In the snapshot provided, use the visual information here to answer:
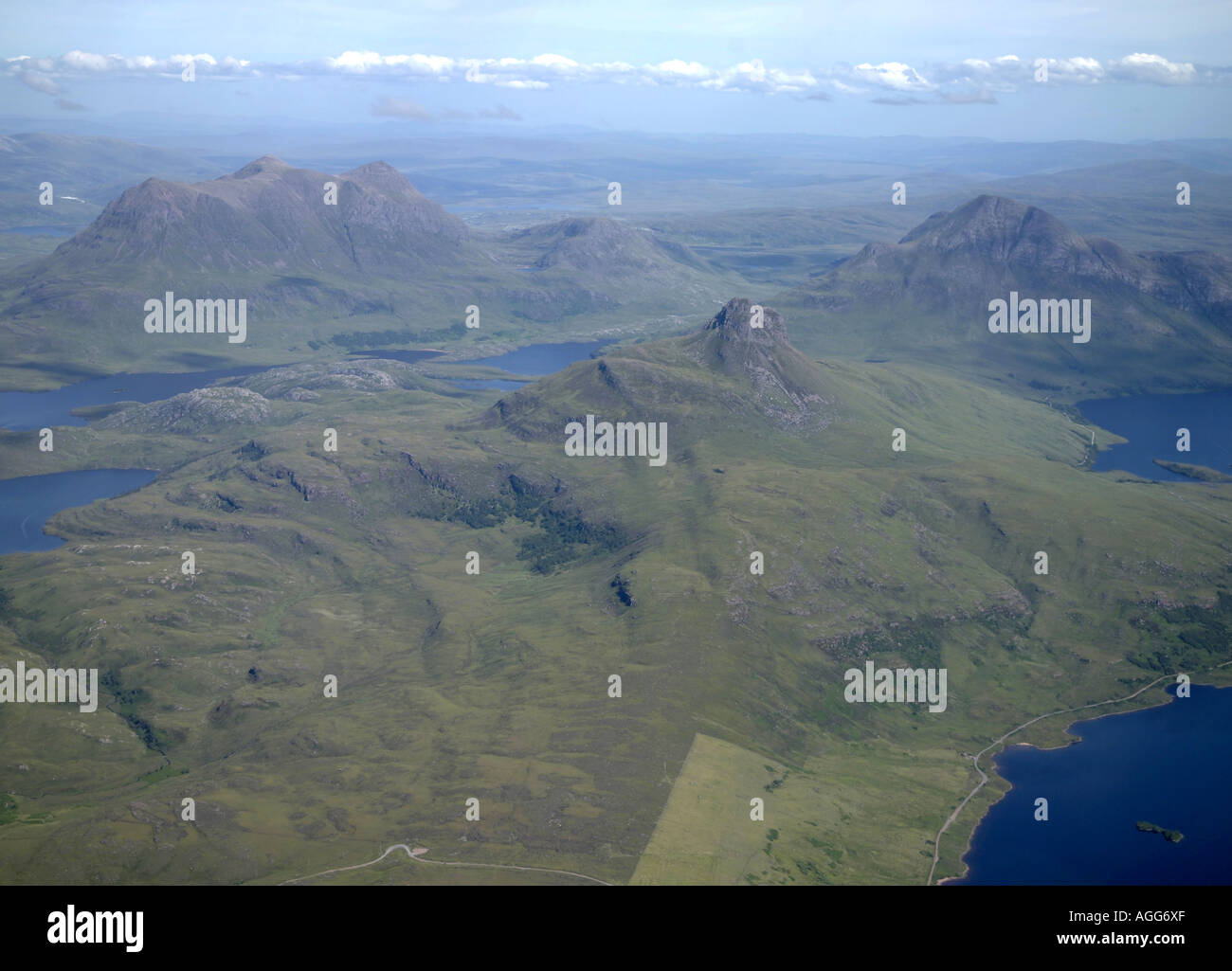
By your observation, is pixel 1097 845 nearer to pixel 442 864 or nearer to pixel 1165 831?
pixel 1165 831

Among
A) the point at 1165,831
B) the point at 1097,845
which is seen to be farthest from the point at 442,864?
the point at 1165,831

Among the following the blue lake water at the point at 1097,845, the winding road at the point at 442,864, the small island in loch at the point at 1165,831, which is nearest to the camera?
the winding road at the point at 442,864

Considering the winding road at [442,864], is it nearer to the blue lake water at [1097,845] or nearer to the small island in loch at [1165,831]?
the blue lake water at [1097,845]

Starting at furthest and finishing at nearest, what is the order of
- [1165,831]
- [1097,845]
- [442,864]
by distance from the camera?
1. [1165,831]
2. [1097,845]
3. [442,864]

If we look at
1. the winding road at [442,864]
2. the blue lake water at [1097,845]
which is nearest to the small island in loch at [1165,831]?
the blue lake water at [1097,845]

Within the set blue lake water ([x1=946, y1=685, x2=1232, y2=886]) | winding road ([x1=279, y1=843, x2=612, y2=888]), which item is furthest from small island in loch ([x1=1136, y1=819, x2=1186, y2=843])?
winding road ([x1=279, y1=843, x2=612, y2=888])

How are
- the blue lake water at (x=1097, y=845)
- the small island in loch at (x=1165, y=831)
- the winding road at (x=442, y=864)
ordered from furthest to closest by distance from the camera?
the small island in loch at (x=1165, y=831) < the blue lake water at (x=1097, y=845) < the winding road at (x=442, y=864)

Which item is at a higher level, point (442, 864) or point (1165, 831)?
point (442, 864)

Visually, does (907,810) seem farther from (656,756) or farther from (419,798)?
(419,798)

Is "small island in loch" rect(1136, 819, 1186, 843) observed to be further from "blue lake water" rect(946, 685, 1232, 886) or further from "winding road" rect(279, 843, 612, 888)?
"winding road" rect(279, 843, 612, 888)
